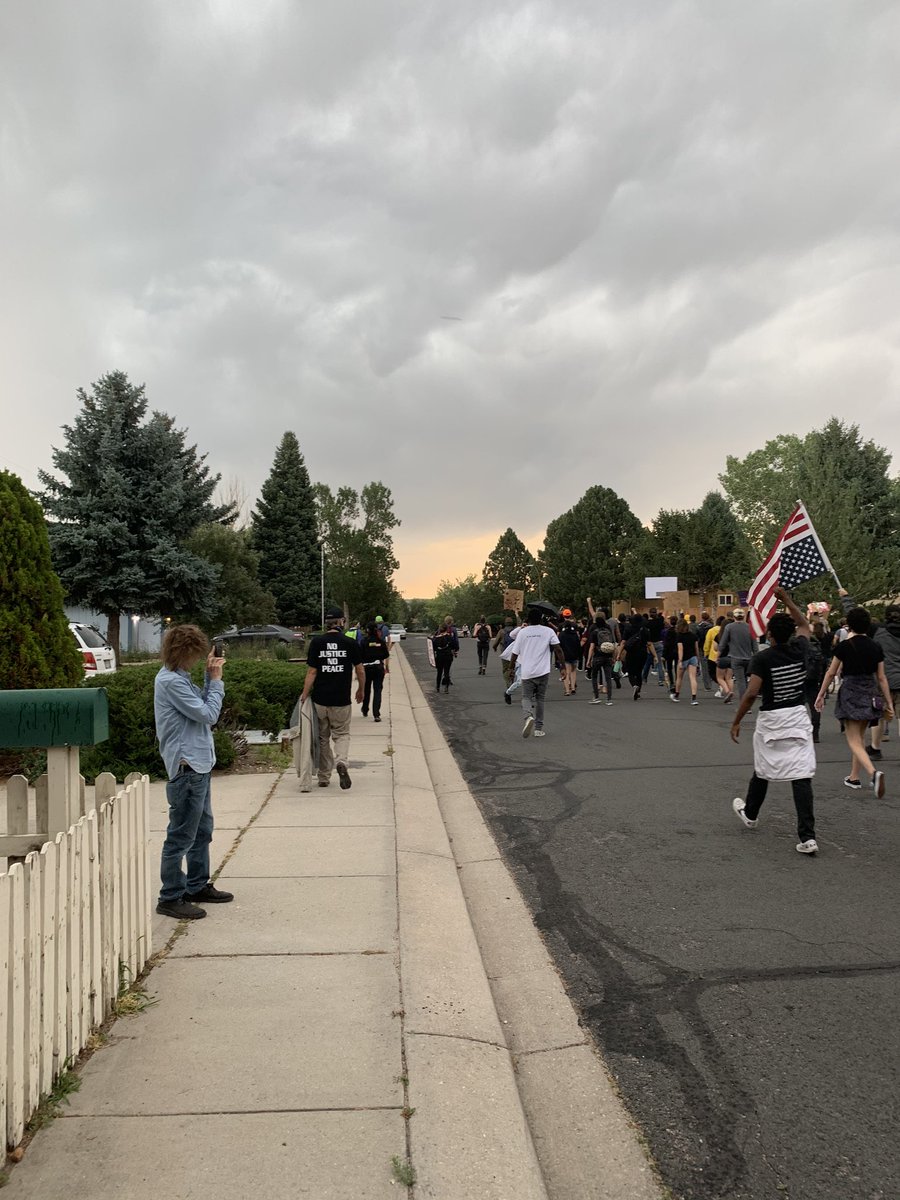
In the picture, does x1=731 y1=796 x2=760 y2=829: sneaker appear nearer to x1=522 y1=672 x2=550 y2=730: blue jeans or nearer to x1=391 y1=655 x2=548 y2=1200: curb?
x1=391 y1=655 x2=548 y2=1200: curb

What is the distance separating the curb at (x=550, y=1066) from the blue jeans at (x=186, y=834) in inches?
61.8

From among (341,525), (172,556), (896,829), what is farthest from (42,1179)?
(341,525)

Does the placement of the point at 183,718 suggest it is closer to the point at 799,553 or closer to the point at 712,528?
the point at 799,553

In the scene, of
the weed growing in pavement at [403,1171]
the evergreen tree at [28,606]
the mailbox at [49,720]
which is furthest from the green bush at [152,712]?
the weed growing in pavement at [403,1171]

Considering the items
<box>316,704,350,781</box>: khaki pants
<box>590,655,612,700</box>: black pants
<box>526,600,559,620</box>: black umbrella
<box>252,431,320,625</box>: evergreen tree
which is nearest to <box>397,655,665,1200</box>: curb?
<box>316,704,350,781</box>: khaki pants

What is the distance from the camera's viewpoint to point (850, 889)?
5.89 meters

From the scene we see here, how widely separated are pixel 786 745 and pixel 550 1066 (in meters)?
3.96

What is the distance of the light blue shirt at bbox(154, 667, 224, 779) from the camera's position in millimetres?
5062

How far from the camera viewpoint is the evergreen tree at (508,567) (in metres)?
124

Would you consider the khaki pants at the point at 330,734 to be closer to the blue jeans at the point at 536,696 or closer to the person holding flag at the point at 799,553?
the blue jeans at the point at 536,696

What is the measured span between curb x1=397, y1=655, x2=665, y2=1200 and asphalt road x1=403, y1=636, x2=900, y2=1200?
89 mm

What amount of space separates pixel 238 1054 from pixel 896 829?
228 inches

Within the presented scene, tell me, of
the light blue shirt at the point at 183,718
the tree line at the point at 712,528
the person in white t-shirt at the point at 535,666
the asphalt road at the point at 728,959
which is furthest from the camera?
the tree line at the point at 712,528

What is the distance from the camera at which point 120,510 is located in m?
31.1
